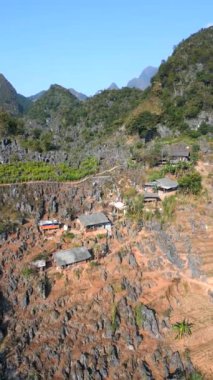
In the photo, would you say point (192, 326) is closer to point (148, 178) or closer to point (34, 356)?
point (34, 356)

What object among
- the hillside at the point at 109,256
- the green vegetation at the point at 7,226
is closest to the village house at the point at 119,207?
the hillside at the point at 109,256

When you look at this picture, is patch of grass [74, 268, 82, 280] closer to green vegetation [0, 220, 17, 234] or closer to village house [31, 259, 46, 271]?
village house [31, 259, 46, 271]

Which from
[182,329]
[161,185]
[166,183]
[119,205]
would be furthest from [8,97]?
[182,329]

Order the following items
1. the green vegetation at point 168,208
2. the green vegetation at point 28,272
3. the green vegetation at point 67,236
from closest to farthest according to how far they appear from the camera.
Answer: the green vegetation at point 28,272
the green vegetation at point 67,236
the green vegetation at point 168,208

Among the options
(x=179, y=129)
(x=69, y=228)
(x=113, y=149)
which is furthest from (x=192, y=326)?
(x=179, y=129)

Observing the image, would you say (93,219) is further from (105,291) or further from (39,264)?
(105,291)

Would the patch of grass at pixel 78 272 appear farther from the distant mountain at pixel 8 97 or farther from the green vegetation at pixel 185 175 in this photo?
the distant mountain at pixel 8 97
